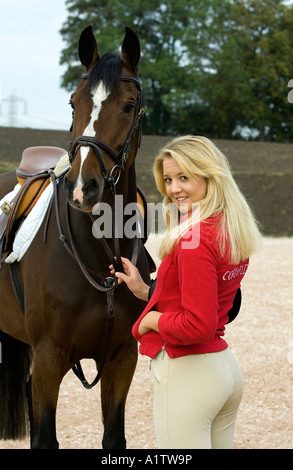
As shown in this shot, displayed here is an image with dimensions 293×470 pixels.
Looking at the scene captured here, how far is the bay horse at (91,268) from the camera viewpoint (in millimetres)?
2738

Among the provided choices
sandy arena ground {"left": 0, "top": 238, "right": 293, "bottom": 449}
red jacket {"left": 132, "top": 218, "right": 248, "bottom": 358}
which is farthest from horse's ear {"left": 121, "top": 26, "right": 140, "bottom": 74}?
sandy arena ground {"left": 0, "top": 238, "right": 293, "bottom": 449}

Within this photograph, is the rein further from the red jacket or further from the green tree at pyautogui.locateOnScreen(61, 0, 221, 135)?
the green tree at pyautogui.locateOnScreen(61, 0, 221, 135)

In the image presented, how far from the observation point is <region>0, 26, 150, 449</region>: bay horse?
274cm

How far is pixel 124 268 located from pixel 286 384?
3.73 meters

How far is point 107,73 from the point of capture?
110 inches

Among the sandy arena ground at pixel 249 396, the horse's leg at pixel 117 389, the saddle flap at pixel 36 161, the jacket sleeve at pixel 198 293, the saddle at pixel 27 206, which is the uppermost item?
the saddle flap at pixel 36 161

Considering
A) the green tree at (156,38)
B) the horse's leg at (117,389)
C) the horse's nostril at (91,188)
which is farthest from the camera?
the green tree at (156,38)

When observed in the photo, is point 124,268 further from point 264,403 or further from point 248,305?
point 248,305

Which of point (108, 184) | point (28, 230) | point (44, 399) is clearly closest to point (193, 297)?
point (108, 184)

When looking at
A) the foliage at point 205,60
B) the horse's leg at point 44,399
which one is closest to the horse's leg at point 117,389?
the horse's leg at point 44,399

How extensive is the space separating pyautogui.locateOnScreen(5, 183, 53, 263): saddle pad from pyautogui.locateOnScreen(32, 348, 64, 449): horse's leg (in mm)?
582

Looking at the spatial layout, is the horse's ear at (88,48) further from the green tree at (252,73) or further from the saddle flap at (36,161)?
the green tree at (252,73)

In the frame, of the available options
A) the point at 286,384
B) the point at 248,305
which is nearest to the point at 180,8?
the point at 248,305
